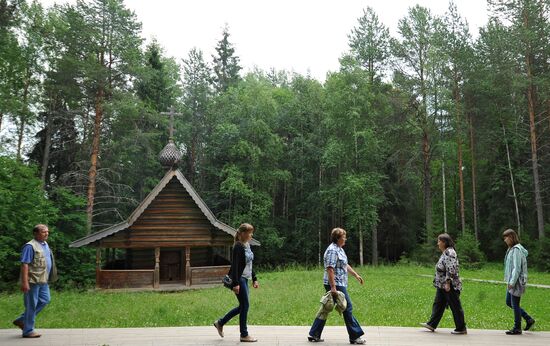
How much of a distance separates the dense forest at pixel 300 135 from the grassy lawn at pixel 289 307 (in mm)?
8401

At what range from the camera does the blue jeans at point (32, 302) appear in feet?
23.0

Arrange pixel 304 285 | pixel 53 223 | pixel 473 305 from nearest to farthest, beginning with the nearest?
1. pixel 473 305
2. pixel 304 285
3. pixel 53 223

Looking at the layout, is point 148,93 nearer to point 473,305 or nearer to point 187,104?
point 187,104

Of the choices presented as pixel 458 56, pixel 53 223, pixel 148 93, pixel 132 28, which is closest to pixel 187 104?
pixel 148 93

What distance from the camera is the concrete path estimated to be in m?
6.62

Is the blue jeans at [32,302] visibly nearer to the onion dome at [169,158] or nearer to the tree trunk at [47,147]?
the onion dome at [169,158]

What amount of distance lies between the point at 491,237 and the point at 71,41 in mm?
32883

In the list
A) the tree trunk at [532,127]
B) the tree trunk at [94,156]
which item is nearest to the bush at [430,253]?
the tree trunk at [532,127]

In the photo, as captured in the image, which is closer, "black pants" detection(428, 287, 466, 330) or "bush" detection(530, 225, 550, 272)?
"black pants" detection(428, 287, 466, 330)

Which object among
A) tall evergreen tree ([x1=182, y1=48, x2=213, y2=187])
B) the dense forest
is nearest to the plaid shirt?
the dense forest

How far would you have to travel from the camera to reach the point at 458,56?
96.2ft

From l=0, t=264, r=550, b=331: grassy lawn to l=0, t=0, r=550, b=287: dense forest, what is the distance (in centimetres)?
840

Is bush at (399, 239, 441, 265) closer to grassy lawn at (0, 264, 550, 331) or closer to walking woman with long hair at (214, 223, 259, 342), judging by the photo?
grassy lawn at (0, 264, 550, 331)

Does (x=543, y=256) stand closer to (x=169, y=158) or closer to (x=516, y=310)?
(x=516, y=310)
